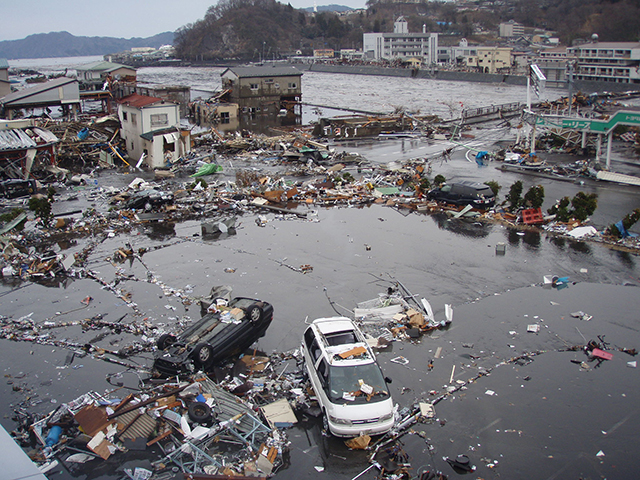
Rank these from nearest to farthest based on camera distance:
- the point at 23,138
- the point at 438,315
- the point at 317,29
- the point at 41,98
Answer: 1. the point at 438,315
2. the point at 23,138
3. the point at 41,98
4. the point at 317,29

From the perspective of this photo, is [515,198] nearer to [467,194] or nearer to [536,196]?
[536,196]

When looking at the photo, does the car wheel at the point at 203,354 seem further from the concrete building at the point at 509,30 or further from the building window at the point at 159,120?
the concrete building at the point at 509,30

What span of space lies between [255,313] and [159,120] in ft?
77.3

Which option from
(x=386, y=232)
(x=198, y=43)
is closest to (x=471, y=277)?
(x=386, y=232)

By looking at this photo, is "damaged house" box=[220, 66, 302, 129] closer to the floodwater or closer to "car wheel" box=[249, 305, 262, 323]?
the floodwater

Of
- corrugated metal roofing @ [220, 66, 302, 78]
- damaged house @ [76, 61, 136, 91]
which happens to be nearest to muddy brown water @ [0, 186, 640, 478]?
corrugated metal roofing @ [220, 66, 302, 78]

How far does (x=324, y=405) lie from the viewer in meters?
8.38

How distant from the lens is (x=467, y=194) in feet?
67.0

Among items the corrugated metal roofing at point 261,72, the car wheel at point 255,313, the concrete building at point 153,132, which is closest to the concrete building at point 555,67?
the corrugated metal roofing at point 261,72

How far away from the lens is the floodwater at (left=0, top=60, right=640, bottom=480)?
795 centimetres

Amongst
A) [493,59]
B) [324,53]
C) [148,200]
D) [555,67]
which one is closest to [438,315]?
[148,200]

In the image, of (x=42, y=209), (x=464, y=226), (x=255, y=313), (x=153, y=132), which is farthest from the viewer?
(x=153, y=132)

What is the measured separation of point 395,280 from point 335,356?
5557mm

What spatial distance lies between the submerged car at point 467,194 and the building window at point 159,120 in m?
18.3
